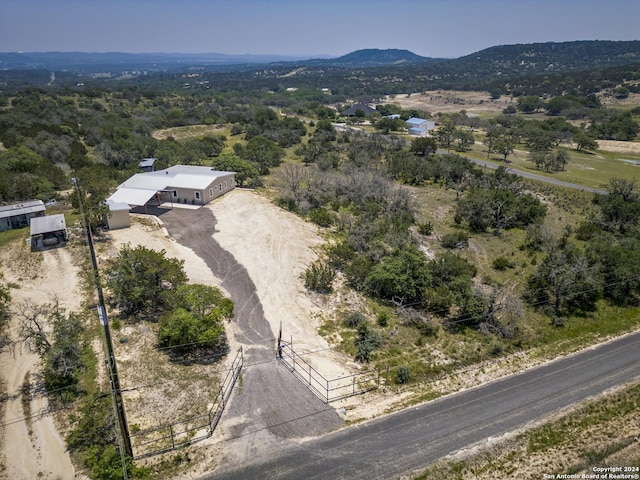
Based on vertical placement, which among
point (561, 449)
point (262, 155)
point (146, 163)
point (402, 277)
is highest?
point (262, 155)

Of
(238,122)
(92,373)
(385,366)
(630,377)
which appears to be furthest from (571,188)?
(238,122)

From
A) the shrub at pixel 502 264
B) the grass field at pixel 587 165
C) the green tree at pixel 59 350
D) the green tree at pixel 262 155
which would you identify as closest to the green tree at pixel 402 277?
the shrub at pixel 502 264

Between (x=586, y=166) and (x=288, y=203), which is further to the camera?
(x=586, y=166)

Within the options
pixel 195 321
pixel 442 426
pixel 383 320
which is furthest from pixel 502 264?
pixel 195 321

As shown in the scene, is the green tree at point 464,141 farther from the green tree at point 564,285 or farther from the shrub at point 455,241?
the green tree at point 564,285

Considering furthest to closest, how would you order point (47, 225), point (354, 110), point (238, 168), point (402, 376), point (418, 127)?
point (354, 110)
point (418, 127)
point (238, 168)
point (47, 225)
point (402, 376)

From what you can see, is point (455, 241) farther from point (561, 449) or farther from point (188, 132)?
point (188, 132)

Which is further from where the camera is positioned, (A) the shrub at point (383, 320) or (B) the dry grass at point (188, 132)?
(B) the dry grass at point (188, 132)
